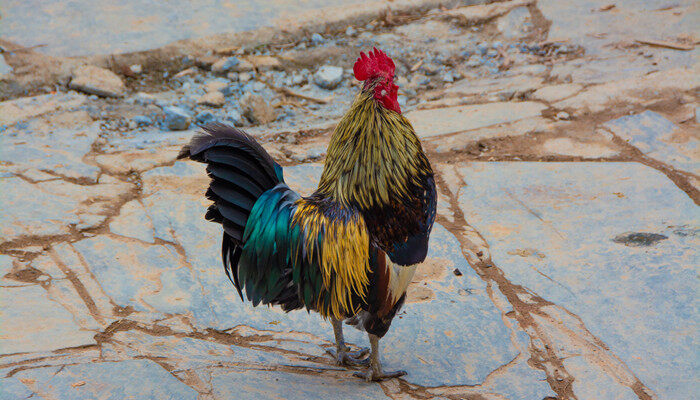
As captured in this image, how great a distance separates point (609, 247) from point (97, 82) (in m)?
4.86

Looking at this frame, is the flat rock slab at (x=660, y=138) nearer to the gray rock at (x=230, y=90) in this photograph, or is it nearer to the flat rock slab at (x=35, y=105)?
the gray rock at (x=230, y=90)

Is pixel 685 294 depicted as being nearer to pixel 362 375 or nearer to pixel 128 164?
pixel 362 375

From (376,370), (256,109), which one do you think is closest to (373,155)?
(376,370)

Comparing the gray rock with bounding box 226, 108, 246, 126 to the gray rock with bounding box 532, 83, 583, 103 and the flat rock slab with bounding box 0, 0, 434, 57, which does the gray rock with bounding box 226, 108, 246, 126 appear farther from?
the gray rock with bounding box 532, 83, 583, 103

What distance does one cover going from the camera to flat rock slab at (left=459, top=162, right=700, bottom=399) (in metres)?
3.40

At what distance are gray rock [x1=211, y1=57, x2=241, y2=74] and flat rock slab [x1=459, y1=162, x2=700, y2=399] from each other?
118 inches

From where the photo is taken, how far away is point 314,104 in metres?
6.44

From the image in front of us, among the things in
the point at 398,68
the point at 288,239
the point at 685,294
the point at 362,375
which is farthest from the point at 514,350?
the point at 398,68

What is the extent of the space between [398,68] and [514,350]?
4198mm

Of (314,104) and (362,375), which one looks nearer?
(362,375)

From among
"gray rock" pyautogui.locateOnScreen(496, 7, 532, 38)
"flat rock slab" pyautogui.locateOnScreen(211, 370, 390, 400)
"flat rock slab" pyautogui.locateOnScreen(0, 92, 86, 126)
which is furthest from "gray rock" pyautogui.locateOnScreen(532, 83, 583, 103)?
"flat rock slab" pyautogui.locateOnScreen(0, 92, 86, 126)

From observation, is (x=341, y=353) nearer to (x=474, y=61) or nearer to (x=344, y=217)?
(x=344, y=217)

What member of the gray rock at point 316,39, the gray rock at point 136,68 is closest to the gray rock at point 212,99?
the gray rock at point 136,68

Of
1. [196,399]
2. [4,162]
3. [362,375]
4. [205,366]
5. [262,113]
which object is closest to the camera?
[196,399]
